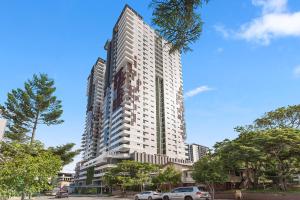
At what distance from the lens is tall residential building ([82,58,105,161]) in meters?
131

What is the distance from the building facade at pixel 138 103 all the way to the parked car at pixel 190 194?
2268 inches

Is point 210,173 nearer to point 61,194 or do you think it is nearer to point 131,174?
point 131,174

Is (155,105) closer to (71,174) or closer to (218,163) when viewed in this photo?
(218,163)

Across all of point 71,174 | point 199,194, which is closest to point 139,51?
point 199,194

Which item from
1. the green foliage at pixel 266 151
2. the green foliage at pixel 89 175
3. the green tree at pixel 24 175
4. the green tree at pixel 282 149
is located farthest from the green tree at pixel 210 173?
the green foliage at pixel 89 175

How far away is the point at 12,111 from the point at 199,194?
2525 centimetres

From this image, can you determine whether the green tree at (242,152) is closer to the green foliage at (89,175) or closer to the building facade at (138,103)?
the building facade at (138,103)

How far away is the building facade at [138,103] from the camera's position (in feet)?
303

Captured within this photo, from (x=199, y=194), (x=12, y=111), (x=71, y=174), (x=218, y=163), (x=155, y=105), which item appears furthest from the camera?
(x=71, y=174)

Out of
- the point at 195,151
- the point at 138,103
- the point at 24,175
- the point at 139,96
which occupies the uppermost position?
the point at 139,96

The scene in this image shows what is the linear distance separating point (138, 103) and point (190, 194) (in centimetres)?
7416

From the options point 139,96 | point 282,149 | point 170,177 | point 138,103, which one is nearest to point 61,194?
point 170,177

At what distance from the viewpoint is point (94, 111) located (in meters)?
136

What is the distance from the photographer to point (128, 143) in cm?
9050
